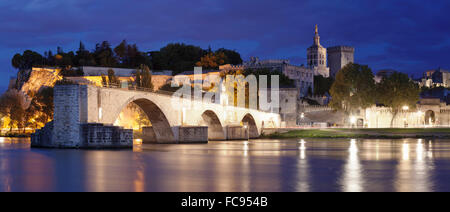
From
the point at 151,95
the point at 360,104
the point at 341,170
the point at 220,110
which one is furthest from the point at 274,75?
the point at 341,170

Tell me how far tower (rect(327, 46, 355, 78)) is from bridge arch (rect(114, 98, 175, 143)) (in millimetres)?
108517

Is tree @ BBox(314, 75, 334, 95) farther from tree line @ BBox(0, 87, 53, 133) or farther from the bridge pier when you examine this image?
the bridge pier

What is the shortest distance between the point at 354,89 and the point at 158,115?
128ft

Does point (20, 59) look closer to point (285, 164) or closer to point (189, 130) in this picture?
point (189, 130)

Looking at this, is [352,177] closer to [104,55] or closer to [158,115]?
[158,115]

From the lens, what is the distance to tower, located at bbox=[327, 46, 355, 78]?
146875 mm

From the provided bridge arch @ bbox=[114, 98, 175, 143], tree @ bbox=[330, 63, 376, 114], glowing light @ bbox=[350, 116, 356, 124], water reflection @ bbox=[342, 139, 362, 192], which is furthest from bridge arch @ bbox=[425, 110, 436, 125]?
water reflection @ bbox=[342, 139, 362, 192]

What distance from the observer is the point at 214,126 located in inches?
2243

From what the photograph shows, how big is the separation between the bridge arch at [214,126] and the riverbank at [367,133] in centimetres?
955

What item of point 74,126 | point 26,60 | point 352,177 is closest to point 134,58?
point 26,60
